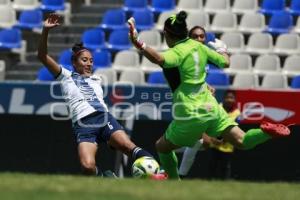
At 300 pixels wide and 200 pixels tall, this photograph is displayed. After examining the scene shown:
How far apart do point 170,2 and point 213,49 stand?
8.90 metres

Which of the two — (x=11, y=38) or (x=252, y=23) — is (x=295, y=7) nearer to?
(x=252, y=23)

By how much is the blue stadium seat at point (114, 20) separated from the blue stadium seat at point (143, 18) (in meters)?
0.36

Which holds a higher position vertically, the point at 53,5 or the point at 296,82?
the point at 53,5

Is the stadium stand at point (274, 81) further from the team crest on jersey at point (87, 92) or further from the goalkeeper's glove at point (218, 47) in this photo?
the team crest on jersey at point (87, 92)

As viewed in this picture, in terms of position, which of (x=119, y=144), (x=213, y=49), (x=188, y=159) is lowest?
(x=188, y=159)

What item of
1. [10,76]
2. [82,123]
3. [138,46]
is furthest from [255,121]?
[10,76]

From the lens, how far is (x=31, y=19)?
19.7 metres

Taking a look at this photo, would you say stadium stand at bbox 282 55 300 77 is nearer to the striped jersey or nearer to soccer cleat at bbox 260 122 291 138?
the striped jersey

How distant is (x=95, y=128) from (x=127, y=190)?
3550 mm

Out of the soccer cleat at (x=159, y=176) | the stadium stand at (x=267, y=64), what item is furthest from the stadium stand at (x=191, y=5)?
the soccer cleat at (x=159, y=176)

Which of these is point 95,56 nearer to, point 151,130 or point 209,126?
point 151,130

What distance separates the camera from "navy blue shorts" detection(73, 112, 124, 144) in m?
10.9

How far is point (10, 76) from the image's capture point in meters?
19.0

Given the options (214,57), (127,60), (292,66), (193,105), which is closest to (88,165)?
(193,105)
